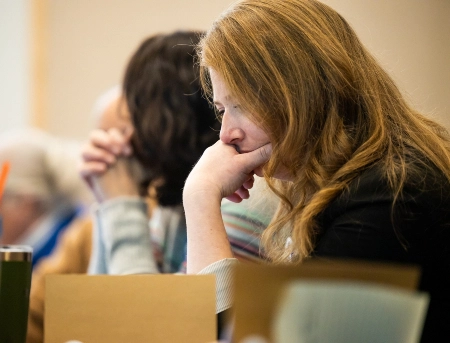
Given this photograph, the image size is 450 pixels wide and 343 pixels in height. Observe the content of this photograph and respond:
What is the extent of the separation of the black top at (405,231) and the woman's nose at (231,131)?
0.21 metres

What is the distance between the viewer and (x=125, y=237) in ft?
4.84

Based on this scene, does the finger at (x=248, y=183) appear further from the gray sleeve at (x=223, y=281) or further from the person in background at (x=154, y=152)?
the person in background at (x=154, y=152)

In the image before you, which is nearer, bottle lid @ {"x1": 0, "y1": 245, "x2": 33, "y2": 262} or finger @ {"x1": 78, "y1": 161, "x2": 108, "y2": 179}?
bottle lid @ {"x1": 0, "y1": 245, "x2": 33, "y2": 262}

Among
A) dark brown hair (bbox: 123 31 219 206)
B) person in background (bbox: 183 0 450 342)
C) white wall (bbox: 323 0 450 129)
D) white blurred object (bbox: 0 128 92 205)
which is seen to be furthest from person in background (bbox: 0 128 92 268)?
person in background (bbox: 183 0 450 342)

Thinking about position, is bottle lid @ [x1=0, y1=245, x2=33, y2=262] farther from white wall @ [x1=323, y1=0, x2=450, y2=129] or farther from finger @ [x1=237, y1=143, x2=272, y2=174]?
white wall @ [x1=323, y1=0, x2=450, y2=129]

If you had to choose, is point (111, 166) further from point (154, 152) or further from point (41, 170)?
point (41, 170)

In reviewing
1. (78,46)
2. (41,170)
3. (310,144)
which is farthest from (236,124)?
(78,46)

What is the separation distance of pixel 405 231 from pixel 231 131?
1.05ft

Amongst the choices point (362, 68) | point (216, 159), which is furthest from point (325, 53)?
point (216, 159)

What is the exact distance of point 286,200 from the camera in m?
1.06

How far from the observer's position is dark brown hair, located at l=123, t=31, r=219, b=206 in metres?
1.52

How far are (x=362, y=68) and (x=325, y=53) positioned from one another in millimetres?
78

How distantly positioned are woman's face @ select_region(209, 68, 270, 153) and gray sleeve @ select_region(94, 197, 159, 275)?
45 cm

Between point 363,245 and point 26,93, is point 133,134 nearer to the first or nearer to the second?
point 363,245
